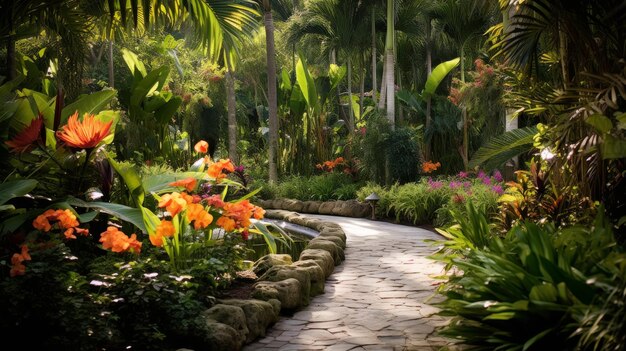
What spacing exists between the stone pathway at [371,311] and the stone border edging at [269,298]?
10 cm

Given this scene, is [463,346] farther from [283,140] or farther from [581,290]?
[283,140]

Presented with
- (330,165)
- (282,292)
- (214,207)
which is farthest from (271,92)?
(282,292)

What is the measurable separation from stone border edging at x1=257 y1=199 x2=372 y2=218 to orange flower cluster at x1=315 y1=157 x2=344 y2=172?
6.42 ft

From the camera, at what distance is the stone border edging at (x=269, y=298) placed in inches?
179

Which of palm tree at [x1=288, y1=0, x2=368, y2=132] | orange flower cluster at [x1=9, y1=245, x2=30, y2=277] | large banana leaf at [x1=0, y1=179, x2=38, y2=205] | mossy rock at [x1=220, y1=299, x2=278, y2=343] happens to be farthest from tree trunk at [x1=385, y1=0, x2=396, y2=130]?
orange flower cluster at [x1=9, y1=245, x2=30, y2=277]

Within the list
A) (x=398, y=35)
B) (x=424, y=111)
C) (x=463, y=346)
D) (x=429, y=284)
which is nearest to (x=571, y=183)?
(x=429, y=284)

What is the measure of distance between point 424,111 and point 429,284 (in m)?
12.9

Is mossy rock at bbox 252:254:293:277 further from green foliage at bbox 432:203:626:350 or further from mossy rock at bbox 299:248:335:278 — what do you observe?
green foliage at bbox 432:203:626:350

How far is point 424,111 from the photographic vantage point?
754 inches

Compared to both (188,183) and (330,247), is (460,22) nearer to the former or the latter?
(330,247)

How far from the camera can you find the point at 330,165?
1770 cm

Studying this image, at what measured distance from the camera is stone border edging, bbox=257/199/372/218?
14.5 metres

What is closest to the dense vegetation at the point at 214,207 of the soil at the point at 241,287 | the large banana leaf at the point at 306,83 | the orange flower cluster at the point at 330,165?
the soil at the point at 241,287

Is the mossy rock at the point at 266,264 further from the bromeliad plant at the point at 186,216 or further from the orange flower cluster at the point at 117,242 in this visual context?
the orange flower cluster at the point at 117,242
